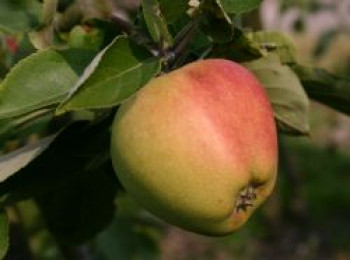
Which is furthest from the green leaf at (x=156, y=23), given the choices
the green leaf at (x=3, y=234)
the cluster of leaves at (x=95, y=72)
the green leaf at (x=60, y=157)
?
the green leaf at (x=3, y=234)

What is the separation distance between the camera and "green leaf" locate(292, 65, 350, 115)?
92 centimetres

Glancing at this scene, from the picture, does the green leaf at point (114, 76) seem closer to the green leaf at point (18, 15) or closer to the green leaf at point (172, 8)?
the green leaf at point (172, 8)

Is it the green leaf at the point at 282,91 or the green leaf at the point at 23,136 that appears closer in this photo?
the green leaf at the point at 23,136

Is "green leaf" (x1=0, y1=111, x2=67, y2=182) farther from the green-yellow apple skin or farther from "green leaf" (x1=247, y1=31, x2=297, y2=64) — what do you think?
"green leaf" (x1=247, y1=31, x2=297, y2=64)

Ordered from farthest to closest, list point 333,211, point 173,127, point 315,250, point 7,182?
point 333,211, point 315,250, point 7,182, point 173,127

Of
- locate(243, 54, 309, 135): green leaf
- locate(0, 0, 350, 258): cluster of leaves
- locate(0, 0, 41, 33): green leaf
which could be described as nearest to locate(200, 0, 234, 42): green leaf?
locate(0, 0, 350, 258): cluster of leaves

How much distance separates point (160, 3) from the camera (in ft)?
2.54

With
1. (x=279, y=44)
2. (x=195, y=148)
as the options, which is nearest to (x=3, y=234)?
(x=195, y=148)

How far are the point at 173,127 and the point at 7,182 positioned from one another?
220 mm

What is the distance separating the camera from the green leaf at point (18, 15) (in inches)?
34.8

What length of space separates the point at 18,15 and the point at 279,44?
0.28 m

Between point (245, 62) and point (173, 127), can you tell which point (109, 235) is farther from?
point (173, 127)

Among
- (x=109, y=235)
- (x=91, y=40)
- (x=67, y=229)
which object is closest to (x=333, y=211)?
(x=109, y=235)

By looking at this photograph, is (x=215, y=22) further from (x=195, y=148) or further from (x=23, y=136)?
(x=23, y=136)
